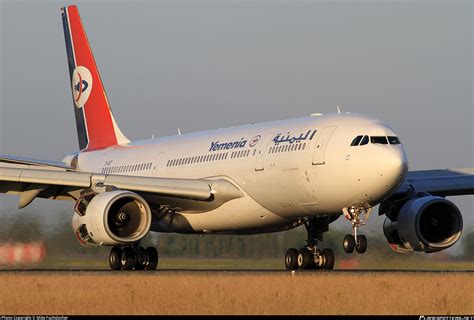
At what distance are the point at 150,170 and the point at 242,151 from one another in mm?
4733

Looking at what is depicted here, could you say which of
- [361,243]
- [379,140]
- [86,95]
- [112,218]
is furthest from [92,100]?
[361,243]

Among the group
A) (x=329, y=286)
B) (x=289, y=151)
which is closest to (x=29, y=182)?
(x=289, y=151)

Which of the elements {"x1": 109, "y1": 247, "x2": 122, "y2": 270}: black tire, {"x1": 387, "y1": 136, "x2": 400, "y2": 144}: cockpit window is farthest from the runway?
{"x1": 109, "y1": 247, "x2": 122, "y2": 270}: black tire

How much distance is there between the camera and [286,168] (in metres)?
25.8

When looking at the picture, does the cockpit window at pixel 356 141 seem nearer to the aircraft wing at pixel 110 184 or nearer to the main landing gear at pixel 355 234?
the main landing gear at pixel 355 234

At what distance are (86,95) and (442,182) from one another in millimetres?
13272

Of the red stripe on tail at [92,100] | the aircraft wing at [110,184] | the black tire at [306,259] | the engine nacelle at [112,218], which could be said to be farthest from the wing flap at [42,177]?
the red stripe on tail at [92,100]

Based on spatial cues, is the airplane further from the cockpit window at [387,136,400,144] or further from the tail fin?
the tail fin

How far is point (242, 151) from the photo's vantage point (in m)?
27.8

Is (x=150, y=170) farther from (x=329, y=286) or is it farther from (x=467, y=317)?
(x=467, y=317)

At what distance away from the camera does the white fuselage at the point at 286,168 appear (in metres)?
24.2

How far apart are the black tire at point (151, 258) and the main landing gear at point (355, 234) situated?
663cm

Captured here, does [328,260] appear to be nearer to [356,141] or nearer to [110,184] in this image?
[356,141]

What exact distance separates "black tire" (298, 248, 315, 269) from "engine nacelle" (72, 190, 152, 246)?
3.80 metres
